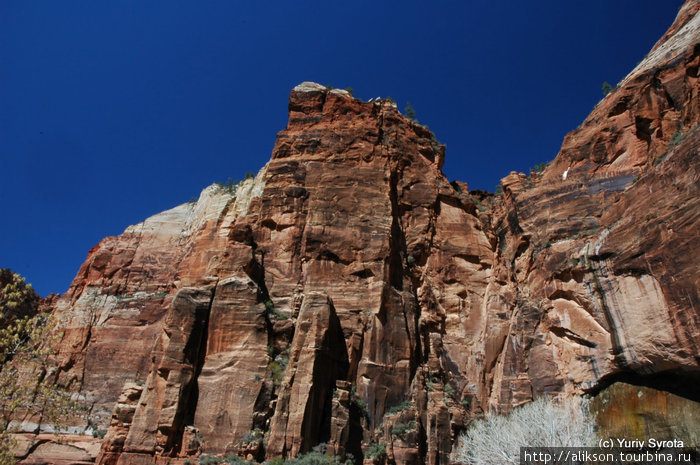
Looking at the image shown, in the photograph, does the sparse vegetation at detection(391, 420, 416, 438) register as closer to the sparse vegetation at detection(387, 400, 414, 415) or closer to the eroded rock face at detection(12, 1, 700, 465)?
the eroded rock face at detection(12, 1, 700, 465)

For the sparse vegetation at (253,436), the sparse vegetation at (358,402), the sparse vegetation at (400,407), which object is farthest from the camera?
the sparse vegetation at (400,407)

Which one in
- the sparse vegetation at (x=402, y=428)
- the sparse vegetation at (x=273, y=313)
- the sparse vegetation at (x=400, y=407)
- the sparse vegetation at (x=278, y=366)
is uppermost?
the sparse vegetation at (x=273, y=313)

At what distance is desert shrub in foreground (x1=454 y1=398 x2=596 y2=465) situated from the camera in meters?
23.7

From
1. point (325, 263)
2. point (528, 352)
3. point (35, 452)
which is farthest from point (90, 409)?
point (528, 352)

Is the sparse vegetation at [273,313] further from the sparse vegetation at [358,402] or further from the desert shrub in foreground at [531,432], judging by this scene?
the desert shrub in foreground at [531,432]

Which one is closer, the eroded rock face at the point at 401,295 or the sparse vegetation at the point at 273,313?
the eroded rock face at the point at 401,295

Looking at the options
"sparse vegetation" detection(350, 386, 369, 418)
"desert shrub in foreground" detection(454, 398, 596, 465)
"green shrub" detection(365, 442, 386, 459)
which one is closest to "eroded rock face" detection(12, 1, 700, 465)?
"sparse vegetation" detection(350, 386, 369, 418)

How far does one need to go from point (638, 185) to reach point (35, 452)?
43558mm

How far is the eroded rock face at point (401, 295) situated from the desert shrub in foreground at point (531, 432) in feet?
3.66

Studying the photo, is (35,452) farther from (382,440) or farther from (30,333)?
(30,333)

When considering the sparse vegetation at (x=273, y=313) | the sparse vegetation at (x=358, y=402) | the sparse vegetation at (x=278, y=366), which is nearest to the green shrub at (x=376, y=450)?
the sparse vegetation at (x=358, y=402)

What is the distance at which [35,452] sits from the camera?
3794cm

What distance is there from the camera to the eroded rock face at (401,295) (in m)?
25.6

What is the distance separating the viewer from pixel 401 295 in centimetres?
3422
